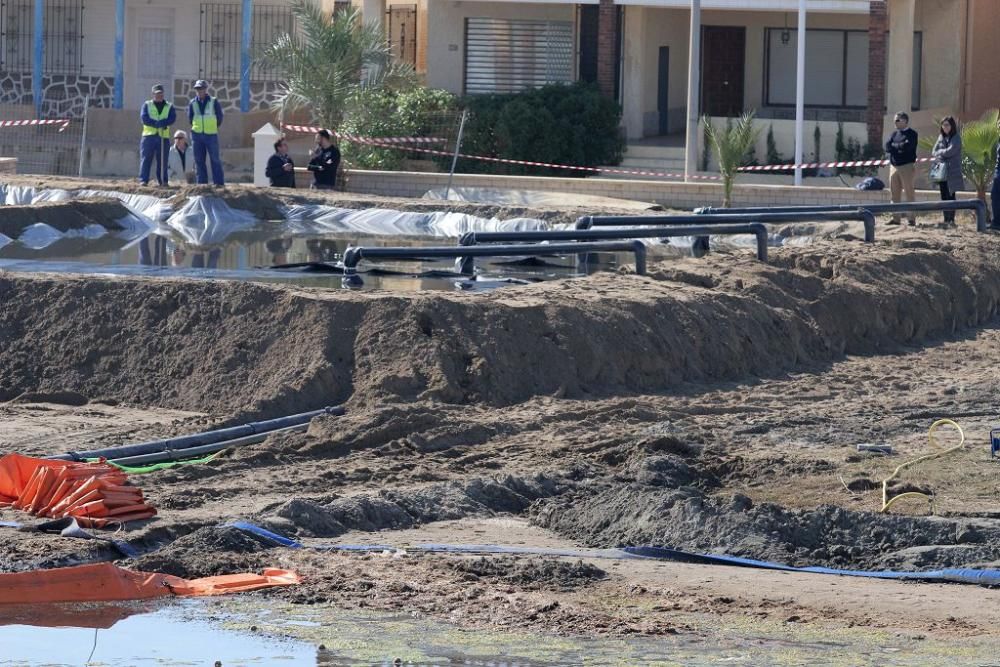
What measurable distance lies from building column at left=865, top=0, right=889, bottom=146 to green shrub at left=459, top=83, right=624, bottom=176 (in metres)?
4.67

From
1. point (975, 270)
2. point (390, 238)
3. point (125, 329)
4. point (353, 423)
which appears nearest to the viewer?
point (353, 423)

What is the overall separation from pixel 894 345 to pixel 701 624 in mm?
8850

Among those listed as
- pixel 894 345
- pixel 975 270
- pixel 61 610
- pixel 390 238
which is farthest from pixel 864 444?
pixel 390 238

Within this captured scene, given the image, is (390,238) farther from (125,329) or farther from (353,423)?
(353,423)

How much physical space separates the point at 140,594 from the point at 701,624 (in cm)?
276

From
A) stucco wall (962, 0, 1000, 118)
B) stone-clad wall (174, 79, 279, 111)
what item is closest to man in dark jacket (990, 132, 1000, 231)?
stucco wall (962, 0, 1000, 118)

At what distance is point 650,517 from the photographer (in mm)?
9398

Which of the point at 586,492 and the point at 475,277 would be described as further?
the point at 475,277

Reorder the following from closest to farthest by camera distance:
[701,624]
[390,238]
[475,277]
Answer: [701,624] < [475,277] < [390,238]

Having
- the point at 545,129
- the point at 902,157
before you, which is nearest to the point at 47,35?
the point at 545,129

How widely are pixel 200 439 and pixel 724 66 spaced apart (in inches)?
972

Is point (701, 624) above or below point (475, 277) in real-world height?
below

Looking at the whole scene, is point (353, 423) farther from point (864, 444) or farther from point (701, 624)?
point (701, 624)

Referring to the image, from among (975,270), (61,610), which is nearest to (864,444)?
(61,610)
